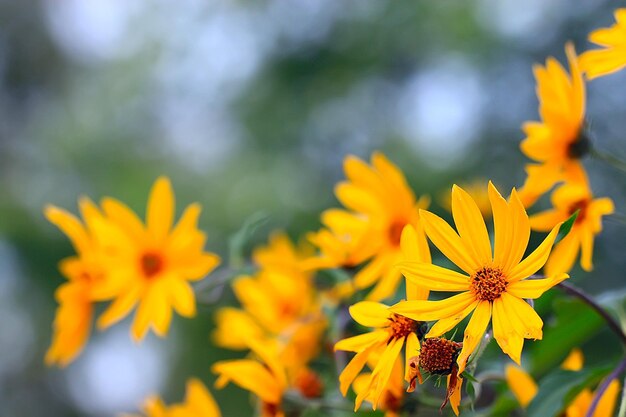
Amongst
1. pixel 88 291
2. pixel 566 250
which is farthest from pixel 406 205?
pixel 88 291

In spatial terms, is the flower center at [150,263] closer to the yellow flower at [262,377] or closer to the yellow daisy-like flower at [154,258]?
the yellow daisy-like flower at [154,258]

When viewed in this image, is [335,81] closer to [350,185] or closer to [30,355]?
[30,355]

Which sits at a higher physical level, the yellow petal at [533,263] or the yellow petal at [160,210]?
the yellow petal at [160,210]

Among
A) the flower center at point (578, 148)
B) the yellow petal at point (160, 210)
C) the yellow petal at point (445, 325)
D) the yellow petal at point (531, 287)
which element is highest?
the yellow petal at point (160, 210)

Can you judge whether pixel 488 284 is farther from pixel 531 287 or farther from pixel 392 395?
pixel 392 395

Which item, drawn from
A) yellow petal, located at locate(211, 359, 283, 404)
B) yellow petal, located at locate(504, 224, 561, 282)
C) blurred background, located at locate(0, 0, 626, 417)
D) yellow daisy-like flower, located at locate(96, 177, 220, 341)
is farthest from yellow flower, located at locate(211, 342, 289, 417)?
blurred background, located at locate(0, 0, 626, 417)

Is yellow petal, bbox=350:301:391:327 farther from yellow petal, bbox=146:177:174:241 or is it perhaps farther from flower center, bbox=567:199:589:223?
yellow petal, bbox=146:177:174:241

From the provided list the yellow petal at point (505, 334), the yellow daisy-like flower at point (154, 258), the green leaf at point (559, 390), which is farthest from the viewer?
the yellow daisy-like flower at point (154, 258)

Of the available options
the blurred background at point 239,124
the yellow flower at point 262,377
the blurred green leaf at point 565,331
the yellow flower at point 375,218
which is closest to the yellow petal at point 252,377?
the yellow flower at point 262,377
